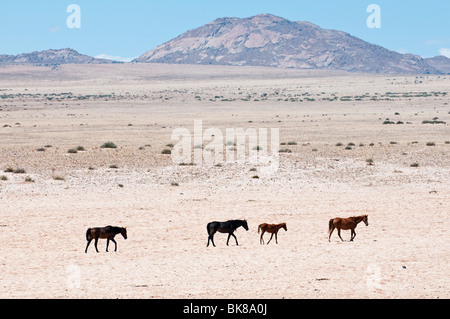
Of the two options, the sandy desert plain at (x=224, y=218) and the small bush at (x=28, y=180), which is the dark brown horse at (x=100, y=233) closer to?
the sandy desert plain at (x=224, y=218)

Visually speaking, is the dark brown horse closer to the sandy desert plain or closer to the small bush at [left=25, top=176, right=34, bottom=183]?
the sandy desert plain

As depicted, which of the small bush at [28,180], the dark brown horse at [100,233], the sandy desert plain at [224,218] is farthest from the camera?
the small bush at [28,180]

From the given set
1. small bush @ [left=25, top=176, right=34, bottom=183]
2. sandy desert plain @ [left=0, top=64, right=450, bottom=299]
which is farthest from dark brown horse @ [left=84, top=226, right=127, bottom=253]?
small bush @ [left=25, top=176, right=34, bottom=183]

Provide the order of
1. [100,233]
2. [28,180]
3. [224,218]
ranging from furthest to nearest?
[28,180] → [224,218] → [100,233]

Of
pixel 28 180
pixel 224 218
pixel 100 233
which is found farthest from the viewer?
pixel 28 180

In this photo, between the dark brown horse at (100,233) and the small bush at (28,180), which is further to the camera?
the small bush at (28,180)

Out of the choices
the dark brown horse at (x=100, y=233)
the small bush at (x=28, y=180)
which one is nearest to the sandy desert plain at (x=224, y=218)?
the small bush at (x=28, y=180)

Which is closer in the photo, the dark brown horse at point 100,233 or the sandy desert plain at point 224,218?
the sandy desert plain at point 224,218

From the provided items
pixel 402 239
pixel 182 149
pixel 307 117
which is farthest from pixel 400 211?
pixel 307 117

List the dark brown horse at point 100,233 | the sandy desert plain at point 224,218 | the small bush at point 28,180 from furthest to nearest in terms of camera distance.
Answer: the small bush at point 28,180 → the dark brown horse at point 100,233 → the sandy desert plain at point 224,218

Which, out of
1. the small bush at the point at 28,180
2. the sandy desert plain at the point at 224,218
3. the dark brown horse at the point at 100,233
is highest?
the dark brown horse at the point at 100,233

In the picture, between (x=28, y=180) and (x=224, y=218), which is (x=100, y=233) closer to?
(x=224, y=218)

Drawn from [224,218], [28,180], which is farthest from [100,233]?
[28,180]

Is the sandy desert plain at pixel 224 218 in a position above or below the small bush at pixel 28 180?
below
